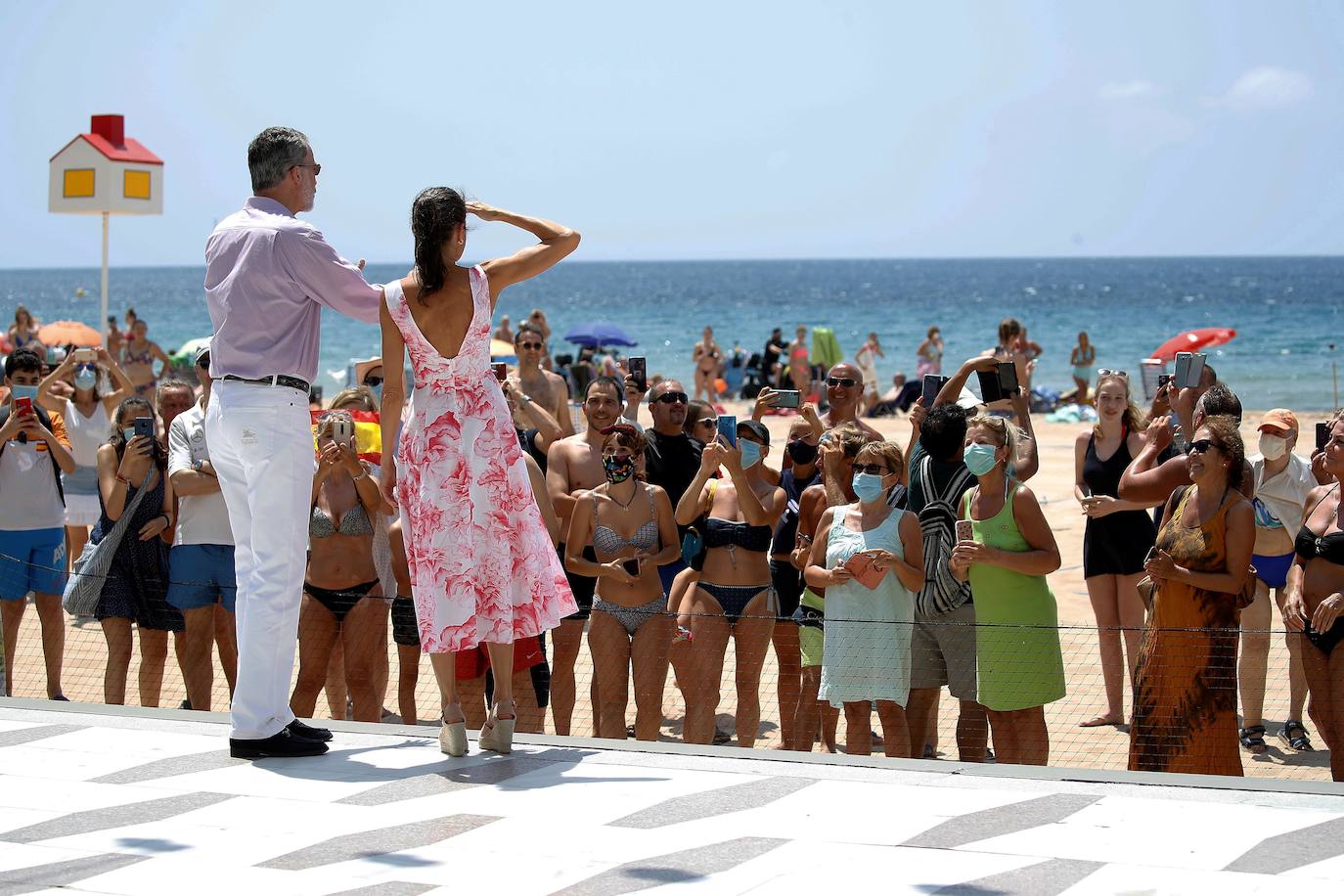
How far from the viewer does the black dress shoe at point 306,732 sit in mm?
5035

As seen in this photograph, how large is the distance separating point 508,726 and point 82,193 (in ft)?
33.3

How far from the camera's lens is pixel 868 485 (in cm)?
635

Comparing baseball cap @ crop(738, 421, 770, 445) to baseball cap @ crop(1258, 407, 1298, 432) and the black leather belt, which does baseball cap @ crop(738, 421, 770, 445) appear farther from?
the black leather belt

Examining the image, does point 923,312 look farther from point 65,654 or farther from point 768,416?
point 65,654

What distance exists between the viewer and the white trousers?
4.80m

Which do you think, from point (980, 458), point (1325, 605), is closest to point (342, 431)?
point (980, 458)

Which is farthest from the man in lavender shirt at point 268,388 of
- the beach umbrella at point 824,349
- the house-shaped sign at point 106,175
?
the beach umbrella at point 824,349

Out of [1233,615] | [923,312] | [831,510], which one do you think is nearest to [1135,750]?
[1233,615]

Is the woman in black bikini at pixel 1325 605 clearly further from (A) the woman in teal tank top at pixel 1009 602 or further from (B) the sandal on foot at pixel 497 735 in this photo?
(B) the sandal on foot at pixel 497 735

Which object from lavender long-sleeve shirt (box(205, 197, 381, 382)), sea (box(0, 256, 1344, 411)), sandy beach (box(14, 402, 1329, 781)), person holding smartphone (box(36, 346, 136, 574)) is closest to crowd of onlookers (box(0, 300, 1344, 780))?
sandy beach (box(14, 402, 1329, 781))

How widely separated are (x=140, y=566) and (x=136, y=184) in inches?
273

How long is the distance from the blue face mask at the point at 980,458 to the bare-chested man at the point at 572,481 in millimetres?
2054

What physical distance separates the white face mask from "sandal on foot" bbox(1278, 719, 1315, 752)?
1.30 meters

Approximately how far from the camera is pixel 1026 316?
262ft
